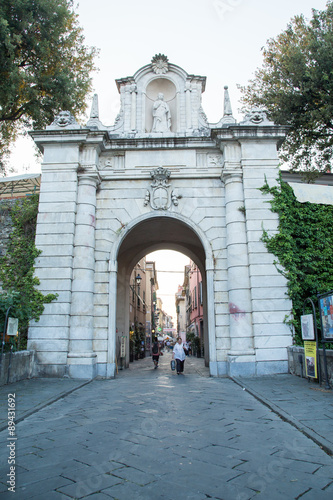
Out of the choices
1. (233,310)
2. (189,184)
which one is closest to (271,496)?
(233,310)

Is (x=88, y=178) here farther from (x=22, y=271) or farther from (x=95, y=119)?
(x=22, y=271)

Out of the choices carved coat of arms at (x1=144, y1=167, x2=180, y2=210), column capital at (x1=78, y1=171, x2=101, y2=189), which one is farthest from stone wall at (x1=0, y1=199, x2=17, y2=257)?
carved coat of arms at (x1=144, y1=167, x2=180, y2=210)

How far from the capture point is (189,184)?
12.4 m

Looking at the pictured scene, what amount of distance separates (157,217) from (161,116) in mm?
3960

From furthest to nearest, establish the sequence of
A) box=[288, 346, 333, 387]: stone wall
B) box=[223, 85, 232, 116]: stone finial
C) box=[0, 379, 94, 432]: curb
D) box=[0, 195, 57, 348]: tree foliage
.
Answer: box=[223, 85, 232, 116]: stone finial, box=[0, 195, 57, 348]: tree foliage, box=[288, 346, 333, 387]: stone wall, box=[0, 379, 94, 432]: curb

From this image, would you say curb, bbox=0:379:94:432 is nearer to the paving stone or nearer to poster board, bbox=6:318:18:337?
poster board, bbox=6:318:18:337

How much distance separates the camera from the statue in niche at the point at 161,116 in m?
13.3

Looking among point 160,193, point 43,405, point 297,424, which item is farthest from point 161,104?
point 297,424

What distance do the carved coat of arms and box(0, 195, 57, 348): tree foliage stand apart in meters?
3.98

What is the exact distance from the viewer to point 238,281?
35.9ft

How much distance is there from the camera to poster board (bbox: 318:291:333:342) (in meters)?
7.33

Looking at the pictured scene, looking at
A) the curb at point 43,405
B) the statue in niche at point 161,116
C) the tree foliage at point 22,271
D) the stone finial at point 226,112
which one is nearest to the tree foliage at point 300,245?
the stone finial at point 226,112

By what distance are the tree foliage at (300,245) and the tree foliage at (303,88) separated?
9.70ft

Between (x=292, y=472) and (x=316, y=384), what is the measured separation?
525 cm
